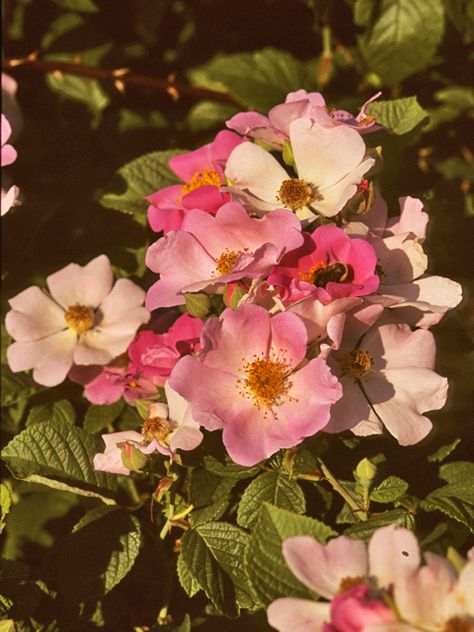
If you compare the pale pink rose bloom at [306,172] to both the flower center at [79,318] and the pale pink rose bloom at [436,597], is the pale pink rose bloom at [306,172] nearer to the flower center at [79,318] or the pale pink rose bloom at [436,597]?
the flower center at [79,318]

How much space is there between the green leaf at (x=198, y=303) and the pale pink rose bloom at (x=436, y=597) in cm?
61

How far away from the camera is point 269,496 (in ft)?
4.78

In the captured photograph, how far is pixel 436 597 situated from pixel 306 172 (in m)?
0.86

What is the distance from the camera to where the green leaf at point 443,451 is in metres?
1.59

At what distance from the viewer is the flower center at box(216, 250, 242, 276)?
1.52 m

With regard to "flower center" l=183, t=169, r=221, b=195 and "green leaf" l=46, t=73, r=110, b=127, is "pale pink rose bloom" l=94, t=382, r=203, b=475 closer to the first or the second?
"flower center" l=183, t=169, r=221, b=195

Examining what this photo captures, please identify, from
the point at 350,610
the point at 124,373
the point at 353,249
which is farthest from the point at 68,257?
the point at 350,610

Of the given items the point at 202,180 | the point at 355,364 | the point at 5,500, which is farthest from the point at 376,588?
the point at 202,180

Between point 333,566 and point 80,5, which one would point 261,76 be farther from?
point 333,566

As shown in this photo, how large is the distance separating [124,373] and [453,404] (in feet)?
2.16

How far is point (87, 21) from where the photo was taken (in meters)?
2.72

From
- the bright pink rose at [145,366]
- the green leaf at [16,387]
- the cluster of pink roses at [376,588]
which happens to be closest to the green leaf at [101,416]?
the bright pink rose at [145,366]

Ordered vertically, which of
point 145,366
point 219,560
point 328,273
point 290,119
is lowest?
point 219,560

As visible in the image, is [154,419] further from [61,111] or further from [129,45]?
[129,45]
